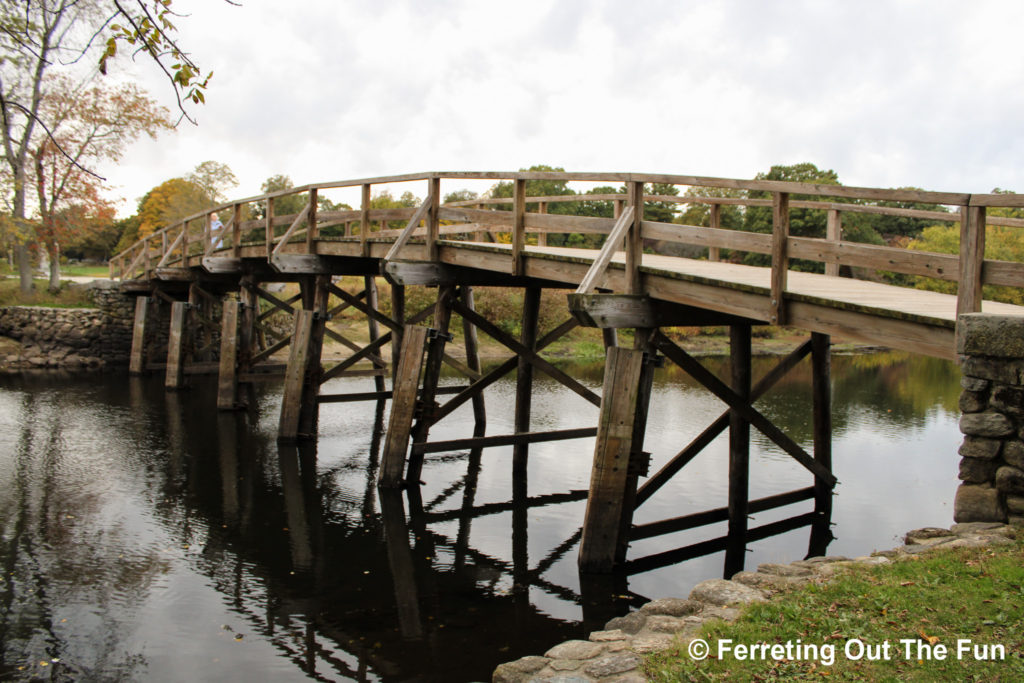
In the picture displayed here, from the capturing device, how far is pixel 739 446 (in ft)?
29.1

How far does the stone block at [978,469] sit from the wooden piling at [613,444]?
8.47 feet

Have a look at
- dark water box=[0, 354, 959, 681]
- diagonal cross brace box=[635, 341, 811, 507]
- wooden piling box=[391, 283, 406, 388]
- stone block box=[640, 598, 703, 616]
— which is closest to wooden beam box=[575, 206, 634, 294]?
diagonal cross brace box=[635, 341, 811, 507]

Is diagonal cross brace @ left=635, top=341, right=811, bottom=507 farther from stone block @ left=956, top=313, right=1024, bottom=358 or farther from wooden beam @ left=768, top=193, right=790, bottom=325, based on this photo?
stone block @ left=956, top=313, right=1024, bottom=358

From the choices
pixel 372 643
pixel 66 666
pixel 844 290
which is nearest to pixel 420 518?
pixel 372 643

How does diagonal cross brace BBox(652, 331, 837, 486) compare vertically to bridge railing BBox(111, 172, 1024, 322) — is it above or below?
below

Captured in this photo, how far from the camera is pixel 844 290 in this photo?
7344 mm

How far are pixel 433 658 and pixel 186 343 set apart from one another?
53.6 ft

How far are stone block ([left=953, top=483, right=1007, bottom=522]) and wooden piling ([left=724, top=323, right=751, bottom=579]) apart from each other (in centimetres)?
333

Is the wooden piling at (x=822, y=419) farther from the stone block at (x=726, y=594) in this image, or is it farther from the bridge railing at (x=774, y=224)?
the stone block at (x=726, y=594)

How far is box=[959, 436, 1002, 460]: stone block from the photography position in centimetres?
522

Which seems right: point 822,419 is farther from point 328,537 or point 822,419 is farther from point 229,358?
point 229,358

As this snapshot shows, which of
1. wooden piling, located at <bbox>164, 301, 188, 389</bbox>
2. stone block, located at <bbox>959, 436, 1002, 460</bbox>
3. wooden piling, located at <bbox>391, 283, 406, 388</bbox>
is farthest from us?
wooden piling, located at <bbox>164, 301, 188, 389</bbox>

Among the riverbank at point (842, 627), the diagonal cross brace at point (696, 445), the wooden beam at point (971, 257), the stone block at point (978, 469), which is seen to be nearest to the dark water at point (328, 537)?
the diagonal cross brace at point (696, 445)

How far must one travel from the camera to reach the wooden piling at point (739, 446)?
8828mm
